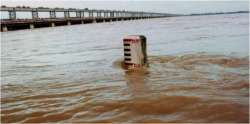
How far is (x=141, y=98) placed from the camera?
5578 mm

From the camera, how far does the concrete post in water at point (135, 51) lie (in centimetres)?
863

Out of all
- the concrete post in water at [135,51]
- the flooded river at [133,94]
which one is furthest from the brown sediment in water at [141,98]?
the concrete post in water at [135,51]

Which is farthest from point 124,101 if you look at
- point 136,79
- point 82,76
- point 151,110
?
point 82,76

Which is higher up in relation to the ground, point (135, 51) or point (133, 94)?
point (135, 51)

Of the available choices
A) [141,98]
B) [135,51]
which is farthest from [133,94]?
[135,51]

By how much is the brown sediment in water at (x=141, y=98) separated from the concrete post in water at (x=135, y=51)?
536 millimetres

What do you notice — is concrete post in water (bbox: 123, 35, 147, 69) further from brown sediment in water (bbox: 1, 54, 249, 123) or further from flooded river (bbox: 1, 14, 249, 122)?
brown sediment in water (bbox: 1, 54, 249, 123)

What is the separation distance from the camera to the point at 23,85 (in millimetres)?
7484

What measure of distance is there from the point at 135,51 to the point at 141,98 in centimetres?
317

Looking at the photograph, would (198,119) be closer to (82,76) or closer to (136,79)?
(136,79)

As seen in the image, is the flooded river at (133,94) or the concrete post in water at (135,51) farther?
the concrete post in water at (135,51)

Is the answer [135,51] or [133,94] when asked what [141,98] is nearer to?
[133,94]

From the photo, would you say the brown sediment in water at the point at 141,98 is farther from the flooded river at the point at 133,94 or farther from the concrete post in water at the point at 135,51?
the concrete post in water at the point at 135,51

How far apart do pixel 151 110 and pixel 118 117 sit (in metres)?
0.50
